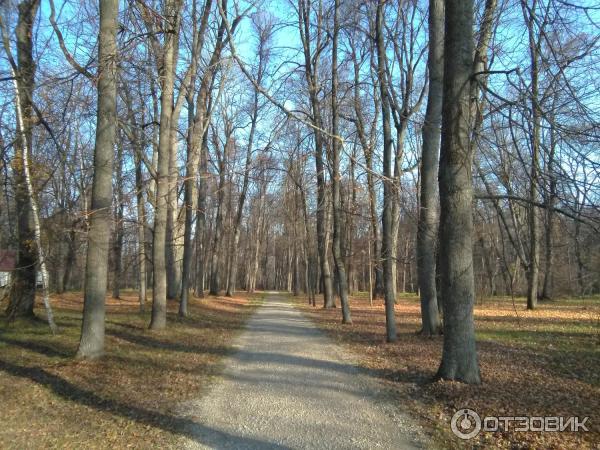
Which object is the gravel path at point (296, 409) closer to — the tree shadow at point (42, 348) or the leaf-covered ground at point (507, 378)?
the leaf-covered ground at point (507, 378)

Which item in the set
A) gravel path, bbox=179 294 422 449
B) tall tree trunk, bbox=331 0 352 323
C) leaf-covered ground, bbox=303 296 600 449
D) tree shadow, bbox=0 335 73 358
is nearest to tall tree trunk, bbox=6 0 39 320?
tree shadow, bbox=0 335 73 358

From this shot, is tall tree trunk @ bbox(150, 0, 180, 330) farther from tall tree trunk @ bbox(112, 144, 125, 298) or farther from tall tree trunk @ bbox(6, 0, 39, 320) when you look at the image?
tall tree trunk @ bbox(6, 0, 39, 320)

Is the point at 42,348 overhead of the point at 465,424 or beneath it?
overhead

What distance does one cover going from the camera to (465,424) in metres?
5.46

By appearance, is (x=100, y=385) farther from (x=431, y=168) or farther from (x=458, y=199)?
(x=431, y=168)

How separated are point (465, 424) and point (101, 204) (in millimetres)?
7349

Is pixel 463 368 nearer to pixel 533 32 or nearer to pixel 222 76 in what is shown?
pixel 533 32

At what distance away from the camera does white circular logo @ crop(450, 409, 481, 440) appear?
5.20 meters

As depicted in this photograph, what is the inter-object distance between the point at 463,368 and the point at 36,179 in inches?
400

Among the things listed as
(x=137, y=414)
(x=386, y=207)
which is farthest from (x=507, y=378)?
(x=137, y=414)

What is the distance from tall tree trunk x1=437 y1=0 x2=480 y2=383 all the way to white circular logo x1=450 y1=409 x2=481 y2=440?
1196mm

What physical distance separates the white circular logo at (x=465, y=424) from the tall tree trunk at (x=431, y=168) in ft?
17.7

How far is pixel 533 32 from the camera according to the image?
5.24 metres

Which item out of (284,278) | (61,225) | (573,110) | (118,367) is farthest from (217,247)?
(284,278)
